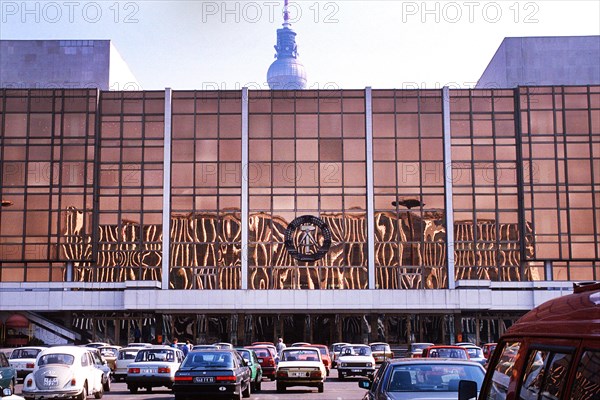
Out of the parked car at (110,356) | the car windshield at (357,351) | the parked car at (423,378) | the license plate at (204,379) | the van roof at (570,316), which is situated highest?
the van roof at (570,316)

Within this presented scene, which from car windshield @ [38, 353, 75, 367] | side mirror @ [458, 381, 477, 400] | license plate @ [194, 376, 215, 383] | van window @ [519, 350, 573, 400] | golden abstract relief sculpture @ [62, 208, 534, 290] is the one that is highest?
golden abstract relief sculpture @ [62, 208, 534, 290]

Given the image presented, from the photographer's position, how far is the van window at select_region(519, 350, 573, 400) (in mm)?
5557

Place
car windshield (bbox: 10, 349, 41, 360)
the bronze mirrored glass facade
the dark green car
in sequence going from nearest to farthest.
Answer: the dark green car
car windshield (bbox: 10, 349, 41, 360)
the bronze mirrored glass facade

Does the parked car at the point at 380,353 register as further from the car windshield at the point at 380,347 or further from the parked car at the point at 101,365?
the parked car at the point at 101,365

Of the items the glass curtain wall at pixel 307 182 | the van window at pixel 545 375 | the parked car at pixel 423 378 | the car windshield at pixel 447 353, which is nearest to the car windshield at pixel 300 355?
the car windshield at pixel 447 353

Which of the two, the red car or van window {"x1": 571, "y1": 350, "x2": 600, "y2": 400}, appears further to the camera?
the red car


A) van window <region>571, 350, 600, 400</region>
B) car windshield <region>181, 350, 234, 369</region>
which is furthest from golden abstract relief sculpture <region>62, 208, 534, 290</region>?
van window <region>571, 350, 600, 400</region>

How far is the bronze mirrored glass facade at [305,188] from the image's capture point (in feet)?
230

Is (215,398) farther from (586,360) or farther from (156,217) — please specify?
(156,217)

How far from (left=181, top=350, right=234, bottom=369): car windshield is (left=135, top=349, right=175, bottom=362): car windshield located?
529cm

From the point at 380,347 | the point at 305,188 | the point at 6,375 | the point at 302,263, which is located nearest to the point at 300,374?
the point at 6,375

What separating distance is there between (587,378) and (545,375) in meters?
0.78

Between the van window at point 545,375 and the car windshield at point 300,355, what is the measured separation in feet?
84.4

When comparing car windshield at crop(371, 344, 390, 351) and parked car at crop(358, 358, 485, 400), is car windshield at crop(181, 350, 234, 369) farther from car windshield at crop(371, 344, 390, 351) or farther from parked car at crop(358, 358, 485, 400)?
car windshield at crop(371, 344, 390, 351)
